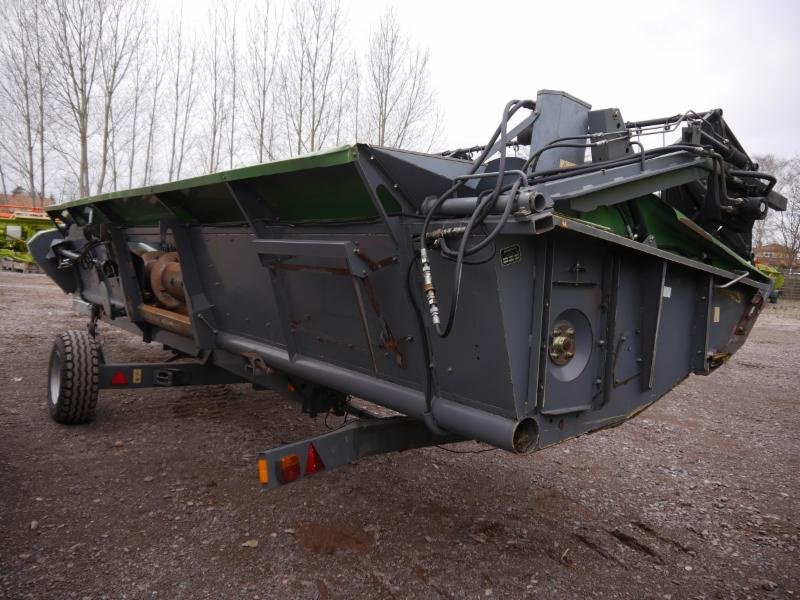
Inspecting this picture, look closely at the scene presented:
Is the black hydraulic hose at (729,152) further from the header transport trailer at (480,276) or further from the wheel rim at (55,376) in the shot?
the wheel rim at (55,376)

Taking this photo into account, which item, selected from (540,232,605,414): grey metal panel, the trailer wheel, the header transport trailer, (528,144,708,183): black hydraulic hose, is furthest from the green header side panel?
the trailer wheel

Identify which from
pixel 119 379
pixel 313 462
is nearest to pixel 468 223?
pixel 313 462

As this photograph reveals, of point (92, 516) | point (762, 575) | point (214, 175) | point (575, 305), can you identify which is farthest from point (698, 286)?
point (92, 516)

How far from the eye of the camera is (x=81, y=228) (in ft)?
18.0

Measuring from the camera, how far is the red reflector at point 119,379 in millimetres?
4785

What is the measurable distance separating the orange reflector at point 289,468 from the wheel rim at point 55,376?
3.06 m

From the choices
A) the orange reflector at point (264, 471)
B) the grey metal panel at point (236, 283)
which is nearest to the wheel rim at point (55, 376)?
the grey metal panel at point (236, 283)

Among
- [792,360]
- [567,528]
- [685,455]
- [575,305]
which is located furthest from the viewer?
[792,360]

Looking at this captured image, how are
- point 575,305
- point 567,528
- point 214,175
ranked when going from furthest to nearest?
point 567,528, point 214,175, point 575,305

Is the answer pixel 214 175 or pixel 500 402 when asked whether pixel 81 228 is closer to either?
pixel 214 175

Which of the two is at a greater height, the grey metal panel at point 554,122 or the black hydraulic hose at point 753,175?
the grey metal panel at point 554,122

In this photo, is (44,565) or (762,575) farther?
(762,575)

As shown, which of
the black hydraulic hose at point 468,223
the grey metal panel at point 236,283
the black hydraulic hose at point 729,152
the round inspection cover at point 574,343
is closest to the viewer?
the black hydraulic hose at point 468,223

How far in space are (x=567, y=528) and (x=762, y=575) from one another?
101 cm
